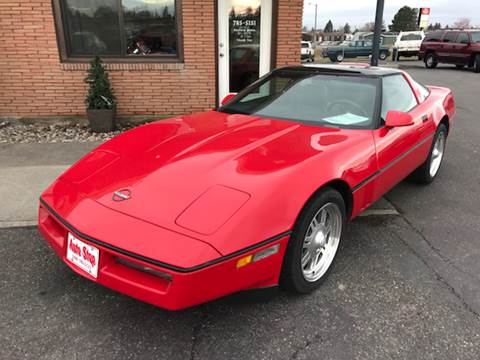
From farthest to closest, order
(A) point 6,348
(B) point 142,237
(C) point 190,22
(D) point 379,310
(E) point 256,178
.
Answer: (C) point 190,22 → (D) point 379,310 → (E) point 256,178 → (A) point 6,348 → (B) point 142,237

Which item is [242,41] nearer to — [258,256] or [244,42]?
[244,42]

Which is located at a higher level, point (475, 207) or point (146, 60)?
point (146, 60)

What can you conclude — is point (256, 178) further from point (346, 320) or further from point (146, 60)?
point (146, 60)

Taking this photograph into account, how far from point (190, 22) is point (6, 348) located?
559 cm

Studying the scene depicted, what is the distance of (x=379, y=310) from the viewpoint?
2318 mm

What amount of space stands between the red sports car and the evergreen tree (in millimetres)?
3247

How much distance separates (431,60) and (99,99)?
19.3 meters

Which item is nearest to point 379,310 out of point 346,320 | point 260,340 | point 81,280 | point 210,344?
point 346,320

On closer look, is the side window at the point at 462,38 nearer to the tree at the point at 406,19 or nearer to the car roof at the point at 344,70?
the car roof at the point at 344,70

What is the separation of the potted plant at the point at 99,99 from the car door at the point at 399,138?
4.35m

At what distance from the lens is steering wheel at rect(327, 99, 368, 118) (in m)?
3.14

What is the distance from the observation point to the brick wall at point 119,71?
617cm

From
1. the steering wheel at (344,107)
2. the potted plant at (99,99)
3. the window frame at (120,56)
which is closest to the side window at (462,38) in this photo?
the window frame at (120,56)

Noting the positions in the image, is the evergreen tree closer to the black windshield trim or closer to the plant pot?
the plant pot
